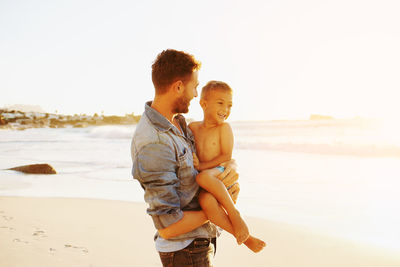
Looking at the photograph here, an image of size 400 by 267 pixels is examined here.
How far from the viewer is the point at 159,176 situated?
189 cm

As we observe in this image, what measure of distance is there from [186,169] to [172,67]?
0.57m

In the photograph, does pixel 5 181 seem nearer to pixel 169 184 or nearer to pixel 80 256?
pixel 80 256

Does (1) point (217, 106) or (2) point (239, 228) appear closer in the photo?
(2) point (239, 228)

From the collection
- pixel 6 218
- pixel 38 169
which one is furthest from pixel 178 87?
pixel 38 169

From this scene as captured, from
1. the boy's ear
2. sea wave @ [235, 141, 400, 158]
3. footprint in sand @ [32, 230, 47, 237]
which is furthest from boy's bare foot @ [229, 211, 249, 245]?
sea wave @ [235, 141, 400, 158]

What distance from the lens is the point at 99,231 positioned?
530 cm

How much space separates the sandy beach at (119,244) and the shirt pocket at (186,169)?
99.9 inches

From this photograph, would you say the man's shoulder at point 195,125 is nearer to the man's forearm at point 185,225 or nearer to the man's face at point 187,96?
the man's face at point 187,96

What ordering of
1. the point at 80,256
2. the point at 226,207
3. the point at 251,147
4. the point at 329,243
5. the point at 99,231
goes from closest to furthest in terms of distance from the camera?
the point at 226,207
the point at 80,256
the point at 329,243
the point at 99,231
the point at 251,147

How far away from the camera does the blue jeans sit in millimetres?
2139

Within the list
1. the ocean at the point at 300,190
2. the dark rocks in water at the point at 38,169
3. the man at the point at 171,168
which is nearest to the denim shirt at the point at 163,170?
the man at the point at 171,168

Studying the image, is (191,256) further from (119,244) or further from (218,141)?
(119,244)

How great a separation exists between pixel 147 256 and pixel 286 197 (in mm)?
3585

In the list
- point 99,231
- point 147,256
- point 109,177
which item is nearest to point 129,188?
point 109,177
